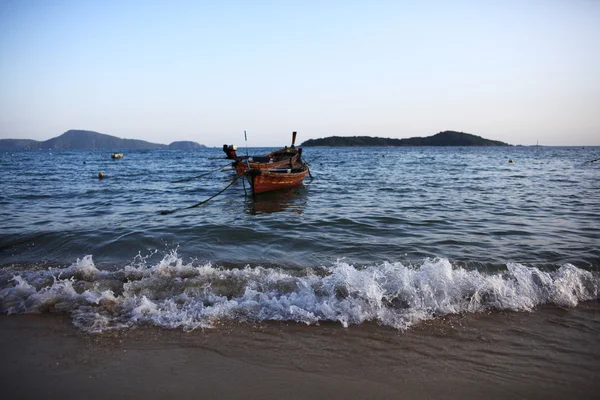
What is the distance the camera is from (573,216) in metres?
11.2

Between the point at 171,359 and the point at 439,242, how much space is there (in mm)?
7026

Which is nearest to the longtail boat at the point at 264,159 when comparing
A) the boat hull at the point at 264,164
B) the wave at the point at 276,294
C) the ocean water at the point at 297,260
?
the boat hull at the point at 264,164

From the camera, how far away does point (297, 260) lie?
7457 millimetres

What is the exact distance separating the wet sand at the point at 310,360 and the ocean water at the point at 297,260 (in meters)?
0.35

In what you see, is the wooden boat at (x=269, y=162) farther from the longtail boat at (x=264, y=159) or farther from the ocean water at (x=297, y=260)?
the ocean water at (x=297, y=260)

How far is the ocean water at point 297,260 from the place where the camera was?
494 centimetres

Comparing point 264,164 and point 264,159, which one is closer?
point 264,164

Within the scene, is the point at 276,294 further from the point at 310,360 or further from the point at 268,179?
the point at 268,179

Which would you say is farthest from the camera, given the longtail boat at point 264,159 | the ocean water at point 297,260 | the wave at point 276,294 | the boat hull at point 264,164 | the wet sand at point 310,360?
the longtail boat at point 264,159

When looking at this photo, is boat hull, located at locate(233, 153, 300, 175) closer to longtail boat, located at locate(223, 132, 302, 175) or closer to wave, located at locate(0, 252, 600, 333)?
longtail boat, located at locate(223, 132, 302, 175)

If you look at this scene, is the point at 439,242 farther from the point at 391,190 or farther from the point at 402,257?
the point at 391,190

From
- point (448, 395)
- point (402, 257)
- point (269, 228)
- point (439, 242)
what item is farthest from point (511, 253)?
point (269, 228)

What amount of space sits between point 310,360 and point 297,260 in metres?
3.78

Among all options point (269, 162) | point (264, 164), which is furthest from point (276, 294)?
point (269, 162)
